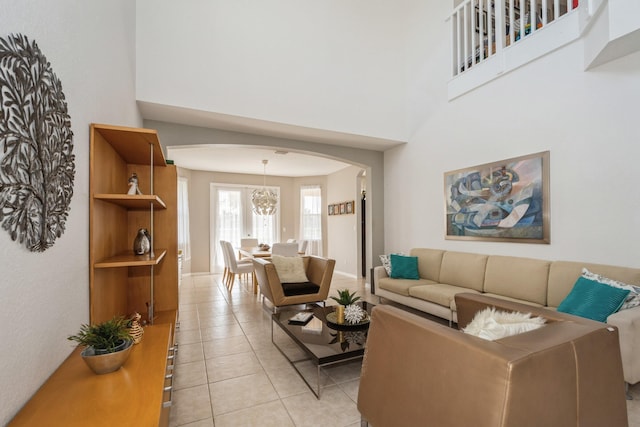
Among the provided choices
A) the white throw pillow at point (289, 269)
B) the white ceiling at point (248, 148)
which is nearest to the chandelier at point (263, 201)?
the white ceiling at point (248, 148)

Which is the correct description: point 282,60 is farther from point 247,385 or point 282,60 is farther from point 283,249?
point 247,385

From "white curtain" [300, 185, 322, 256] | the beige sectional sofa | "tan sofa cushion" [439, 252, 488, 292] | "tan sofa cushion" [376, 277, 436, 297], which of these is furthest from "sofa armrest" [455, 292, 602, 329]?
"white curtain" [300, 185, 322, 256]

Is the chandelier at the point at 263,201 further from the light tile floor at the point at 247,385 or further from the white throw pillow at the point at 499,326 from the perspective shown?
the white throw pillow at the point at 499,326

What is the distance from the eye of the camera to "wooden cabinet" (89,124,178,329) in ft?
5.74

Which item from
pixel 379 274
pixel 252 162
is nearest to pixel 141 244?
pixel 379 274

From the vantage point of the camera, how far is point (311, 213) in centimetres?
855

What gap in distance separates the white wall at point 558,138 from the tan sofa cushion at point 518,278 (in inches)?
8.0

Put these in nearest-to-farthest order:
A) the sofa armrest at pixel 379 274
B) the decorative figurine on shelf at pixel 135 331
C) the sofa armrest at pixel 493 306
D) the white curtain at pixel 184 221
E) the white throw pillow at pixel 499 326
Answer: the white throw pillow at pixel 499 326 → the decorative figurine on shelf at pixel 135 331 → the sofa armrest at pixel 493 306 → the sofa armrest at pixel 379 274 → the white curtain at pixel 184 221

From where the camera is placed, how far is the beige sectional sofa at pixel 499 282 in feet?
6.93

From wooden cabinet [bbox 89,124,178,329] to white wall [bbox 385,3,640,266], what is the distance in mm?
3652

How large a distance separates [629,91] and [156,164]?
14.3 feet

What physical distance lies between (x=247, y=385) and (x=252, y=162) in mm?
5248

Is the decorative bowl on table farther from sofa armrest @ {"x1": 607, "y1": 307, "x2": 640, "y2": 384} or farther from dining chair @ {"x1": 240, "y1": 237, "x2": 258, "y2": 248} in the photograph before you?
dining chair @ {"x1": 240, "y1": 237, "x2": 258, "y2": 248}

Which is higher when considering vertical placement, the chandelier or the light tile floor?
the chandelier
